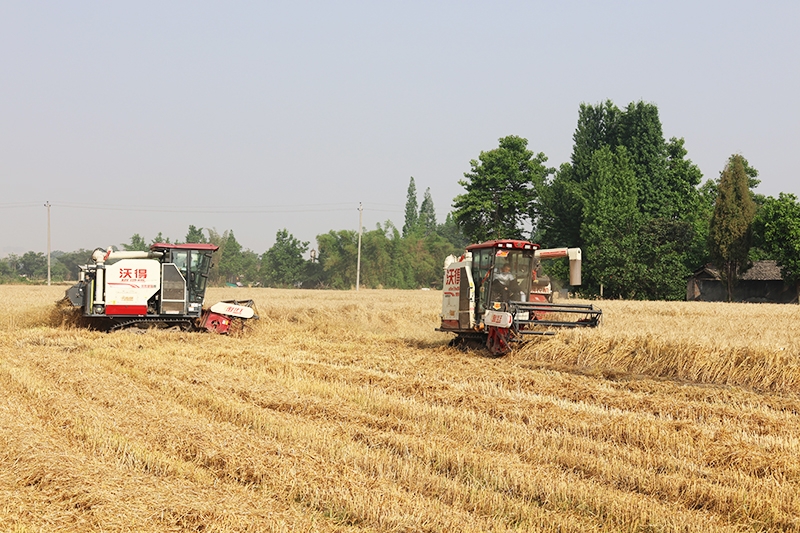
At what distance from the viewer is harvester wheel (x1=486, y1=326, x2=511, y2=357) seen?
48.1 feet

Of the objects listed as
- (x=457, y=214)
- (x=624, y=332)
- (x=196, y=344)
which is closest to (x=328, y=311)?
(x=196, y=344)

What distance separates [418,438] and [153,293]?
44.9ft

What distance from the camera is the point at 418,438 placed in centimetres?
714

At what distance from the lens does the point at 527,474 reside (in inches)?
230

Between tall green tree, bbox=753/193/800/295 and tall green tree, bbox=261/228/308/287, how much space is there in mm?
60031

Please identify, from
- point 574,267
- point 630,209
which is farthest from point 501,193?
point 574,267

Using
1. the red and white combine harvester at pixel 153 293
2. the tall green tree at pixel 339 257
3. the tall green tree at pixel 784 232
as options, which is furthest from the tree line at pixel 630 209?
the tall green tree at pixel 339 257

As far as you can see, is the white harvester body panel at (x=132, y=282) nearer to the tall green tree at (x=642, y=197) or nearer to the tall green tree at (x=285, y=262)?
the tall green tree at (x=642, y=197)

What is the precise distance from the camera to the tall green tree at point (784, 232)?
42344mm

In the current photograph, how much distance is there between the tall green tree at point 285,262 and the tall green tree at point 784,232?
60.0 metres

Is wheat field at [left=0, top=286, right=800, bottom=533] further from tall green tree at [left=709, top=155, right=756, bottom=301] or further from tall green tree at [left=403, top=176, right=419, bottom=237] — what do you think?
tall green tree at [left=403, top=176, right=419, bottom=237]

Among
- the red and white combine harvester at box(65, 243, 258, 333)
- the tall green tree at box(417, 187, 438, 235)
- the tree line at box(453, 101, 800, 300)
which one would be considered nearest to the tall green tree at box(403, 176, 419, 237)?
the tall green tree at box(417, 187, 438, 235)

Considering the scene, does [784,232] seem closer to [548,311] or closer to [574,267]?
[574,267]

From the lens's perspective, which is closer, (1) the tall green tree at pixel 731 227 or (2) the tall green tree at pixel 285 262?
(1) the tall green tree at pixel 731 227
